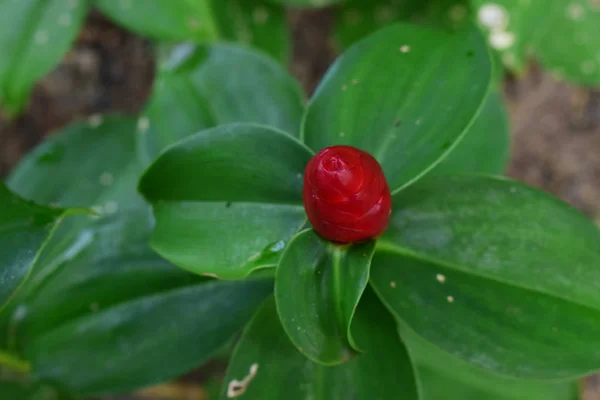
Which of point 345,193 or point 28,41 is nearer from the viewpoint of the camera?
point 345,193

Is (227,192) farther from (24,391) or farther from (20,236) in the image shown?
(24,391)

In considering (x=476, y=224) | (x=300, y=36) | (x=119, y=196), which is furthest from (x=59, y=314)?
(x=300, y=36)

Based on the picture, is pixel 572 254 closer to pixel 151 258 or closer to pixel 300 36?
pixel 151 258

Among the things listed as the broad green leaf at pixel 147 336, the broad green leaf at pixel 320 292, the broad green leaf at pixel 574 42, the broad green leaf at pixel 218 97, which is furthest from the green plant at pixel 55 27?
the broad green leaf at pixel 574 42

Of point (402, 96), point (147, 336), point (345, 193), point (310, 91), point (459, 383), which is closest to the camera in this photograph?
point (345, 193)

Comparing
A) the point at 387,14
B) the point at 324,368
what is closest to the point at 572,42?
the point at 387,14

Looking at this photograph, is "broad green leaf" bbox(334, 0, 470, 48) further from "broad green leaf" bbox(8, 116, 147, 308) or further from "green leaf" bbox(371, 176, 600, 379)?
"green leaf" bbox(371, 176, 600, 379)
